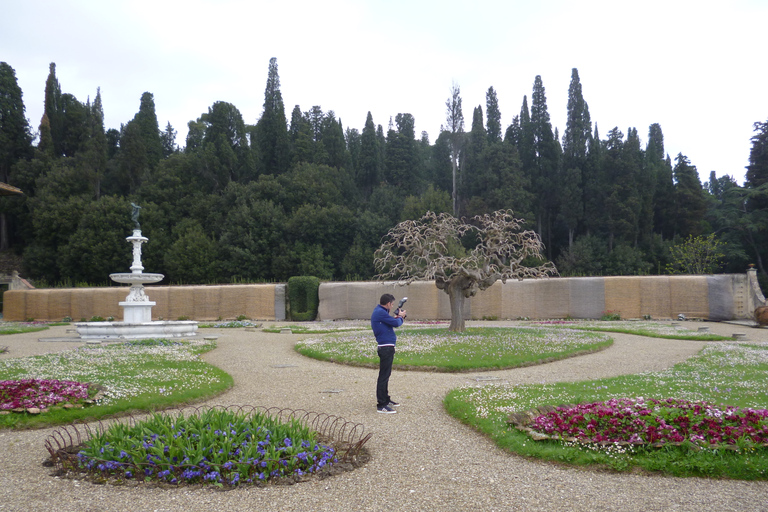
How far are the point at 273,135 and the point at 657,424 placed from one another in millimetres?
55657

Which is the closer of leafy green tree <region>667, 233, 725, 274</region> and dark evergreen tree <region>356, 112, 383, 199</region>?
leafy green tree <region>667, 233, 725, 274</region>

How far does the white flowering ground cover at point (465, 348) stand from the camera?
1372 cm

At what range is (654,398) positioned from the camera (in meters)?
8.42

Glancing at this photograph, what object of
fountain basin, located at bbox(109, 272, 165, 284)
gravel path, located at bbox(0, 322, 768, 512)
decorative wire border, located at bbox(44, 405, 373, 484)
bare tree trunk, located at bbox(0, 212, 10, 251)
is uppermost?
bare tree trunk, located at bbox(0, 212, 10, 251)

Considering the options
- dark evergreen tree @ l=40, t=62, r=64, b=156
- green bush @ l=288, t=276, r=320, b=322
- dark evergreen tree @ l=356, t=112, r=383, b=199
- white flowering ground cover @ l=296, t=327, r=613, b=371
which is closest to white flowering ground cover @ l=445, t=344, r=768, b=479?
white flowering ground cover @ l=296, t=327, r=613, b=371

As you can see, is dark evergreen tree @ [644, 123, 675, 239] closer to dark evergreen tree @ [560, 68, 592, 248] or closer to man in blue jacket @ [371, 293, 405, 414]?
dark evergreen tree @ [560, 68, 592, 248]

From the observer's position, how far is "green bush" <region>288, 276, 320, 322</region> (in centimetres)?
3384

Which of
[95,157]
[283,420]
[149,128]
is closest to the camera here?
[283,420]

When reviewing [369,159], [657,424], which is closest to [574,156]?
[369,159]

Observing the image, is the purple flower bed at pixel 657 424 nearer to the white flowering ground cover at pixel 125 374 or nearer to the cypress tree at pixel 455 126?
the white flowering ground cover at pixel 125 374

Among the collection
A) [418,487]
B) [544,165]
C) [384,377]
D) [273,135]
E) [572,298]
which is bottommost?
[418,487]

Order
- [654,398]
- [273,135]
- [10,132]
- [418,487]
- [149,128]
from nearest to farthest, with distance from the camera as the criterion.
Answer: [418,487] → [654,398] → [10,132] → [273,135] → [149,128]

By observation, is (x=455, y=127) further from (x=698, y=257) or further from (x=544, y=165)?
(x=698, y=257)

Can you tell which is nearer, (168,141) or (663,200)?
(663,200)
